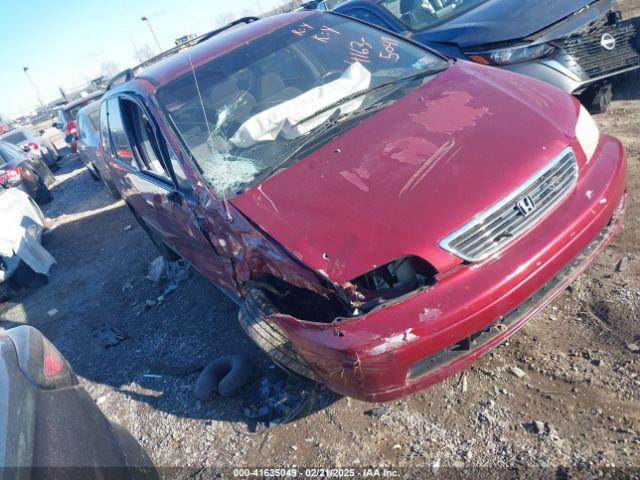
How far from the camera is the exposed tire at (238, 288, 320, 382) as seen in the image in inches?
89.8

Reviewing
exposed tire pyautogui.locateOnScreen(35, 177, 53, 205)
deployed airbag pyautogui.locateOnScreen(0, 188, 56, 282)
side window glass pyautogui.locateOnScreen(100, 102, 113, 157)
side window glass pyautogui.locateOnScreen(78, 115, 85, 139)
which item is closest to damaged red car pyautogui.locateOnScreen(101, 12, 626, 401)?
side window glass pyautogui.locateOnScreen(100, 102, 113, 157)

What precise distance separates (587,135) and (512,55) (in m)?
2.14

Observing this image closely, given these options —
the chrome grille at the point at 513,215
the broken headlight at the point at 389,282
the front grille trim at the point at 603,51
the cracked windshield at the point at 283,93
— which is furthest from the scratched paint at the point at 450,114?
the front grille trim at the point at 603,51

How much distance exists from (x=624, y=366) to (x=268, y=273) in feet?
5.92

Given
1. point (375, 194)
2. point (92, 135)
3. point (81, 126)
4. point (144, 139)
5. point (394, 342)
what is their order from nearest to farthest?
point (394, 342) < point (375, 194) < point (144, 139) < point (92, 135) < point (81, 126)

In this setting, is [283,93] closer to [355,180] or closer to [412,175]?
[355,180]

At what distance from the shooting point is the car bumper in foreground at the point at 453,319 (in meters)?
1.89

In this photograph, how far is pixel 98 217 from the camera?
7.77 m

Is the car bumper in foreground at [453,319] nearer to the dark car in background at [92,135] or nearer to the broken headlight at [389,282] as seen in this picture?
the broken headlight at [389,282]

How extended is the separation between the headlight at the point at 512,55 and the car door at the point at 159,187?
3.16m

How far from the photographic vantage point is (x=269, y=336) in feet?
7.86

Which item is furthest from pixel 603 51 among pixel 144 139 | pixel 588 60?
pixel 144 139

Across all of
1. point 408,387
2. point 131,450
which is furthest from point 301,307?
point 131,450

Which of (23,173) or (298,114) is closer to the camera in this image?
(298,114)
